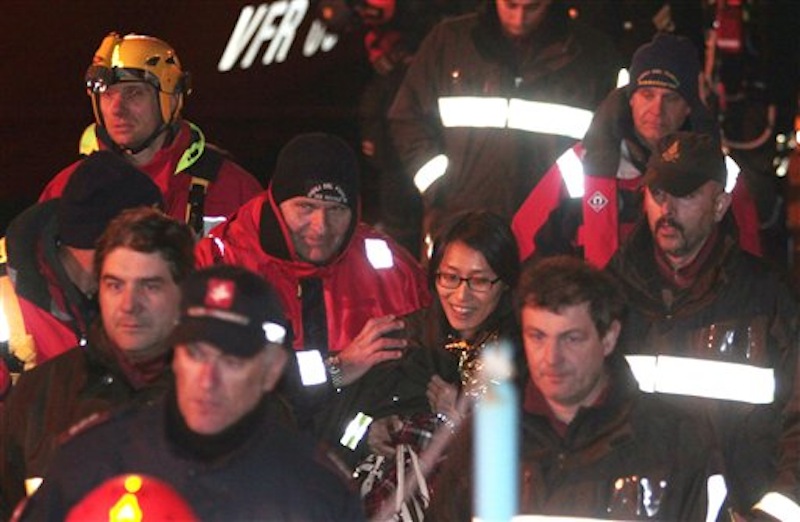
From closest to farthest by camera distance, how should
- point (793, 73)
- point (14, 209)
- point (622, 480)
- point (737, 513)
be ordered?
point (622, 480) < point (737, 513) < point (14, 209) < point (793, 73)

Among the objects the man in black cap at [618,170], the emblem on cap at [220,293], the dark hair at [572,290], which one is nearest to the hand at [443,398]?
the dark hair at [572,290]

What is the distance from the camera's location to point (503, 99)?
10.0 meters

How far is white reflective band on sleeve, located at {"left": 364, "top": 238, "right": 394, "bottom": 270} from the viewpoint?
327 inches

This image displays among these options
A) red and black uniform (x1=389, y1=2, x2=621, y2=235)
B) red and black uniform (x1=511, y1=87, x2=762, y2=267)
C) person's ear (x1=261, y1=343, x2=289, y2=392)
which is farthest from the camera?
red and black uniform (x1=389, y1=2, x2=621, y2=235)

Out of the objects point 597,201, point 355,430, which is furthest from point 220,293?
point 597,201

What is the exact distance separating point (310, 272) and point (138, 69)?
4.72ft

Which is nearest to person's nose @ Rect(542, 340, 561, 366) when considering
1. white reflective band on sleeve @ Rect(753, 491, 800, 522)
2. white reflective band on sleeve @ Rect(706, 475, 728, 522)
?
white reflective band on sleeve @ Rect(706, 475, 728, 522)

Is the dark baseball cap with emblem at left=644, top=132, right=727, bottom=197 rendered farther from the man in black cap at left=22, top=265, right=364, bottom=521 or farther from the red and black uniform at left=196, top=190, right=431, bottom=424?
the man in black cap at left=22, top=265, right=364, bottom=521

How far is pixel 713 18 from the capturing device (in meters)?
15.8

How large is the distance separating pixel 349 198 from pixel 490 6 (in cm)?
206

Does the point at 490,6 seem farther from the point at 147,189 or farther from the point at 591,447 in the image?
the point at 591,447

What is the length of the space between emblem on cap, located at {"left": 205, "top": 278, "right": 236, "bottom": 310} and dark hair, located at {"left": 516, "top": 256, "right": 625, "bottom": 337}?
1.21 meters

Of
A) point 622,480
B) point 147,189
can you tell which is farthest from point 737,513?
point 147,189

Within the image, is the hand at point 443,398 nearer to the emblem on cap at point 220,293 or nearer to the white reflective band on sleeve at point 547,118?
the emblem on cap at point 220,293
